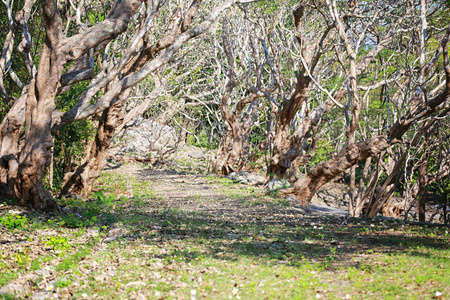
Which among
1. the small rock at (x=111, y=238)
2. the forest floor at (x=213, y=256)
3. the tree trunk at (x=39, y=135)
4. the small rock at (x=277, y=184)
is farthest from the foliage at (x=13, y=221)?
the small rock at (x=277, y=184)

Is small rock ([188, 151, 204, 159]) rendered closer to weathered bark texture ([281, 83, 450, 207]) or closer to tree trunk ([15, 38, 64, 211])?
weathered bark texture ([281, 83, 450, 207])

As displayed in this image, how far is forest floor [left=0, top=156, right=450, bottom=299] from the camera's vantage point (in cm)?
514

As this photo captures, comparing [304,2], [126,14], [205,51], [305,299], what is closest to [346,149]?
[304,2]

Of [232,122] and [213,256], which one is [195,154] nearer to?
[232,122]

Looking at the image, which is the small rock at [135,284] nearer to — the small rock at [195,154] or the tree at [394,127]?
the tree at [394,127]

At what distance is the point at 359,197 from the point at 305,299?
10.6m

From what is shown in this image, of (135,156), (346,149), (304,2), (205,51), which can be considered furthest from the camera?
(135,156)

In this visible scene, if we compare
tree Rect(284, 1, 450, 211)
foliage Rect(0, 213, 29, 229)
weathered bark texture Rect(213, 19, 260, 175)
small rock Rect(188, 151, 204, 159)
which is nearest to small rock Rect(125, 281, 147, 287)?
foliage Rect(0, 213, 29, 229)

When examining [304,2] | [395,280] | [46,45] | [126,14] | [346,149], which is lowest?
[395,280]

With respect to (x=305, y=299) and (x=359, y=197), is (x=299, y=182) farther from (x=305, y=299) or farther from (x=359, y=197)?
(x=305, y=299)

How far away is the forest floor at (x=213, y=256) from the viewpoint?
5145mm

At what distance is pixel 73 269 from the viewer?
5754mm

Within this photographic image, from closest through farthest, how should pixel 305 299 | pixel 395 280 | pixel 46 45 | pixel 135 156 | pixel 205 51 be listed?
pixel 305 299
pixel 395 280
pixel 46 45
pixel 205 51
pixel 135 156

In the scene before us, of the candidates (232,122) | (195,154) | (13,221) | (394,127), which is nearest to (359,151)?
(394,127)
